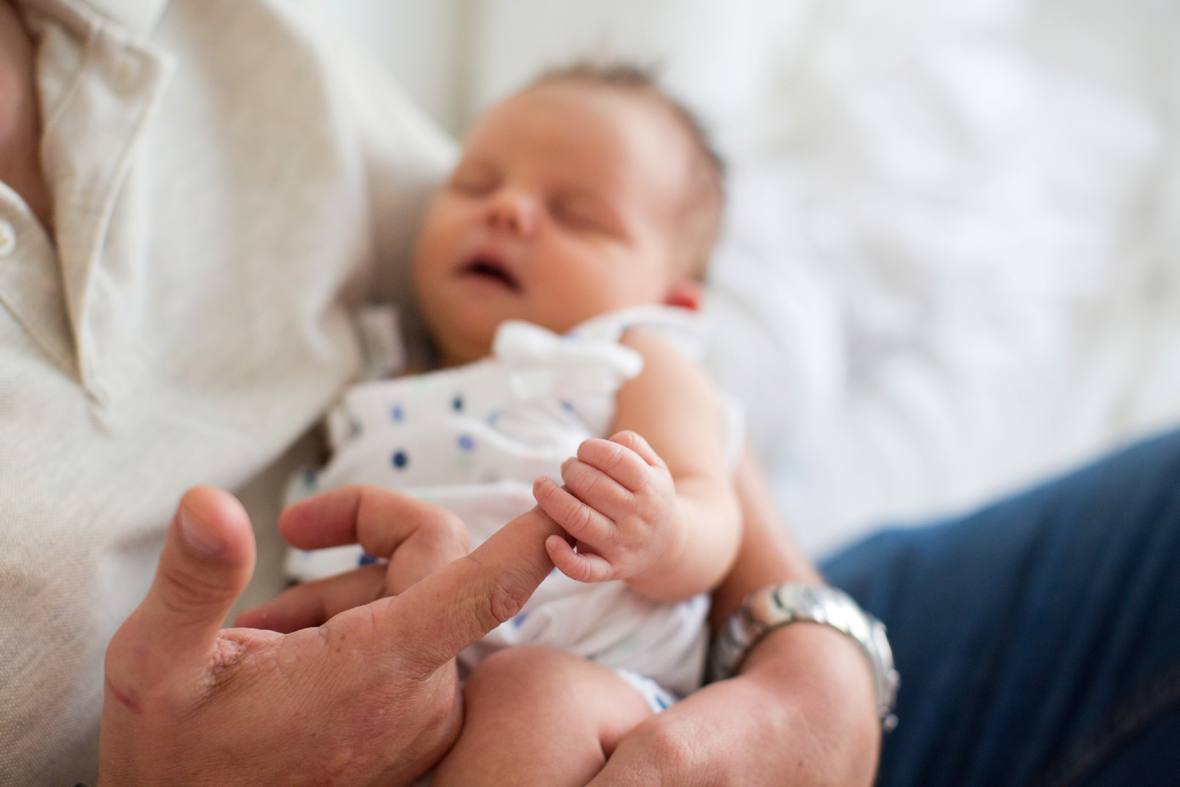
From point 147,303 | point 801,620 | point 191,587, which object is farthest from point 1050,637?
point 147,303

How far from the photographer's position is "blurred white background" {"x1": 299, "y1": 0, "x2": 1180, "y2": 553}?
1249 mm

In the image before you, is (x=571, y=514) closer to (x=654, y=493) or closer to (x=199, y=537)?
(x=654, y=493)

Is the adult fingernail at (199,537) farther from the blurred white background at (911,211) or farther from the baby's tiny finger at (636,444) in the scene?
the blurred white background at (911,211)

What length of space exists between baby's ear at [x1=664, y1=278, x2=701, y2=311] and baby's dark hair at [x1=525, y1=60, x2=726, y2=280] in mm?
57

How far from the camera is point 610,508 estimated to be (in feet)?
1.68

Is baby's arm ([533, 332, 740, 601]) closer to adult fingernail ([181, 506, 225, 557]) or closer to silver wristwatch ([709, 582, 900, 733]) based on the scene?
silver wristwatch ([709, 582, 900, 733])

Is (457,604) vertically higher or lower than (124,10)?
lower

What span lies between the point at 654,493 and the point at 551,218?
18.8 inches

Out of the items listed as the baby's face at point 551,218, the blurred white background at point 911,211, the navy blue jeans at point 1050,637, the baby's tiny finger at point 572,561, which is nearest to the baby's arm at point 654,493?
the baby's tiny finger at point 572,561

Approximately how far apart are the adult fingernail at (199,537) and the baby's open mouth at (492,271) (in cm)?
54

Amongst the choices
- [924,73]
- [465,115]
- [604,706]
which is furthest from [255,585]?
[924,73]

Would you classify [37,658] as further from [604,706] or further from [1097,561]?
[1097,561]

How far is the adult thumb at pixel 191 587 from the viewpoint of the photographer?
41 centimetres

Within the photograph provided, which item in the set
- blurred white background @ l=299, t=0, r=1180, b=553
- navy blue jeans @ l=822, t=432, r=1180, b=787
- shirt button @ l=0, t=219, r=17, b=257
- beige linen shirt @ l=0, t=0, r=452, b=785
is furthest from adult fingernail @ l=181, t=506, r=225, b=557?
blurred white background @ l=299, t=0, r=1180, b=553
